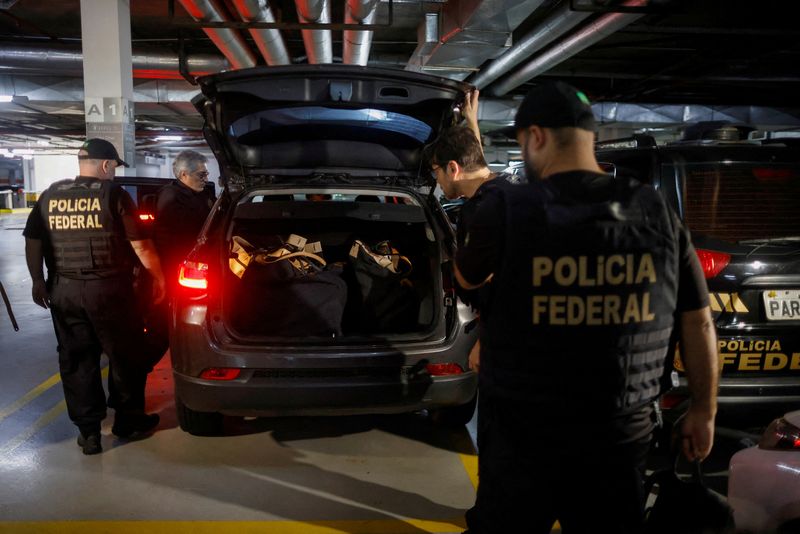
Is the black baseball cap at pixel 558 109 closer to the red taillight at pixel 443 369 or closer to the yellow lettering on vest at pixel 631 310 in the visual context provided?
the yellow lettering on vest at pixel 631 310

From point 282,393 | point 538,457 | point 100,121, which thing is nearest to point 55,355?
point 100,121

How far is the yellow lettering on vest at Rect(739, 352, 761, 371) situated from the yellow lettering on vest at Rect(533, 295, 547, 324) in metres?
1.99

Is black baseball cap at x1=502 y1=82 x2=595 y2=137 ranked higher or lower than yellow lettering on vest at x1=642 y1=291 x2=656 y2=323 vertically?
higher

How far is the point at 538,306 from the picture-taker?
1566 millimetres

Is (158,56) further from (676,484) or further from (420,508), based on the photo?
(676,484)

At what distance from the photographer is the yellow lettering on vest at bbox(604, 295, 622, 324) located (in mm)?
1565

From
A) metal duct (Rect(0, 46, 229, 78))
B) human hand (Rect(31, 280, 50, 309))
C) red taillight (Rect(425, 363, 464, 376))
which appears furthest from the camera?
metal duct (Rect(0, 46, 229, 78))

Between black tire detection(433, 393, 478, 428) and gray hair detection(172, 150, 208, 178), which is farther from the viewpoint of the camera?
gray hair detection(172, 150, 208, 178)

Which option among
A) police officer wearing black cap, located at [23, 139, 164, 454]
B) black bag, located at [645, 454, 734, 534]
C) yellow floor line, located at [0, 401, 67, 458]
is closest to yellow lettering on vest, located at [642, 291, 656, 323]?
black bag, located at [645, 454, 734, 534]

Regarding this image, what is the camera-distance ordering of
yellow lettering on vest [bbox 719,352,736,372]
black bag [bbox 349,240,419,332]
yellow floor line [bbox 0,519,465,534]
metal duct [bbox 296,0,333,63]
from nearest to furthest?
1. yellow floor line [bbox 0,519,465,534]
2. yellow lettering on vest [bbox 719,352,736,372]
3. black bag [bbox 349,240,419,332]
4. metal duct [bbox 296,0,333,63]

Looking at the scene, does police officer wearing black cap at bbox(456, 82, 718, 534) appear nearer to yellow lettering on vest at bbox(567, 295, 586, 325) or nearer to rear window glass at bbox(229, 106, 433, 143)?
yellow lettering on vest at bbox(567, 295, 586, 325)

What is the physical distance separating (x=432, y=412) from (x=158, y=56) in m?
8.12

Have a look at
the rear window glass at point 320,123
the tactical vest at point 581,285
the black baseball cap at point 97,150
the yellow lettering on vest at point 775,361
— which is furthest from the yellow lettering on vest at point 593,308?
the black baseball cap at point 97,150

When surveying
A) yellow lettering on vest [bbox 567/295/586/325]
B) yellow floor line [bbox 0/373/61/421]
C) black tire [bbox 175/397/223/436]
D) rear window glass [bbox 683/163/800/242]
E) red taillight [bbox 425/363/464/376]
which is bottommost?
yellow floor line [bbox 0/373/61/421]
